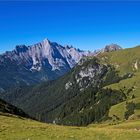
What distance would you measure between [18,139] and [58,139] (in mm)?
4346

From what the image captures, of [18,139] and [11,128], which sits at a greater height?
[11,128]

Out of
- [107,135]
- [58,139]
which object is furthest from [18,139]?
[107,135]

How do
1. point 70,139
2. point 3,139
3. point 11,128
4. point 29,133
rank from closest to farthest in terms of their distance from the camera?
point 3,139, point 70,139, point 29,133, point 11,128

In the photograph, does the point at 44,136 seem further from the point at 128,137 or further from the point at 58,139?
the point at 128,137

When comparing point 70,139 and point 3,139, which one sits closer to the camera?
point 3,139

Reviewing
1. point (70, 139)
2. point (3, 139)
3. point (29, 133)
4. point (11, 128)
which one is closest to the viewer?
point (3, 139)

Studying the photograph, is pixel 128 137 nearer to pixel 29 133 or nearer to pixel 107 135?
pixel 107 135

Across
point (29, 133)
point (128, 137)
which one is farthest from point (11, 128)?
point (128, 137)

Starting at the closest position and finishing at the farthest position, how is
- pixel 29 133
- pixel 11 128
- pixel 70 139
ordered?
pixel 70 139
pixel 29 133
pixel 11 128

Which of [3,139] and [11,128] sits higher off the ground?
[11,128]

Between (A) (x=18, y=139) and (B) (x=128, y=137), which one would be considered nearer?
(A) (x=18, y=139)

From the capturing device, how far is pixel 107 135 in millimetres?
41594

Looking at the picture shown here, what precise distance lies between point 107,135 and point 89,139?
4194mm

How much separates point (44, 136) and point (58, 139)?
2294mm
